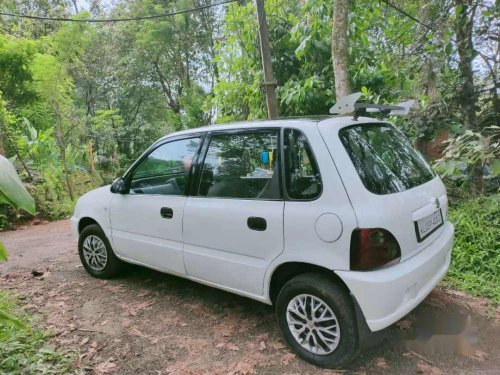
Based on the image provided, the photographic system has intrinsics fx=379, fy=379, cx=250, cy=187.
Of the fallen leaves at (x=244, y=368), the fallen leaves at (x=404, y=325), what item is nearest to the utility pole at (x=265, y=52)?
the fallen leaves at (x=404, y=325)

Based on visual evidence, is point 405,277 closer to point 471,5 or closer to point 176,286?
point 176,286

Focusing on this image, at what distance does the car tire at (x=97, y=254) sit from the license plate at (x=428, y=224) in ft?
10.4

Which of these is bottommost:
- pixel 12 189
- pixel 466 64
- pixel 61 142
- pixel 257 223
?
pixel 257 223

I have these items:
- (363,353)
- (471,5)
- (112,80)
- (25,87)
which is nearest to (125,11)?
(112,80)

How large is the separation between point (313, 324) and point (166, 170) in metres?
1.98

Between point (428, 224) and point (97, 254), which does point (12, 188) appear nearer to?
point (428, 224)

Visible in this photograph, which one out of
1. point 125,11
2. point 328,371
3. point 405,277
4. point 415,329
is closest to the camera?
point 405,277

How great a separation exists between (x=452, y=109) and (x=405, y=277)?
3.79 meters

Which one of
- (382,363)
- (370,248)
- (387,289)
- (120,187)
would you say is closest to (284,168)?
(370,248)

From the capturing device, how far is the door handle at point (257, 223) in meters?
2.73

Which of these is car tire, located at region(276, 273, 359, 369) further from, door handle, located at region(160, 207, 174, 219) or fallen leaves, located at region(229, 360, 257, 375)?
door handle, located at region(160, 207, 174, 219)

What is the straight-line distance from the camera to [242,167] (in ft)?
9.98

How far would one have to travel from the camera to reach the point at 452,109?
5.26 metres

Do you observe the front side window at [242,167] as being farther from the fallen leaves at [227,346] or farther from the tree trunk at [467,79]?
the tree trunk at [467,79]
